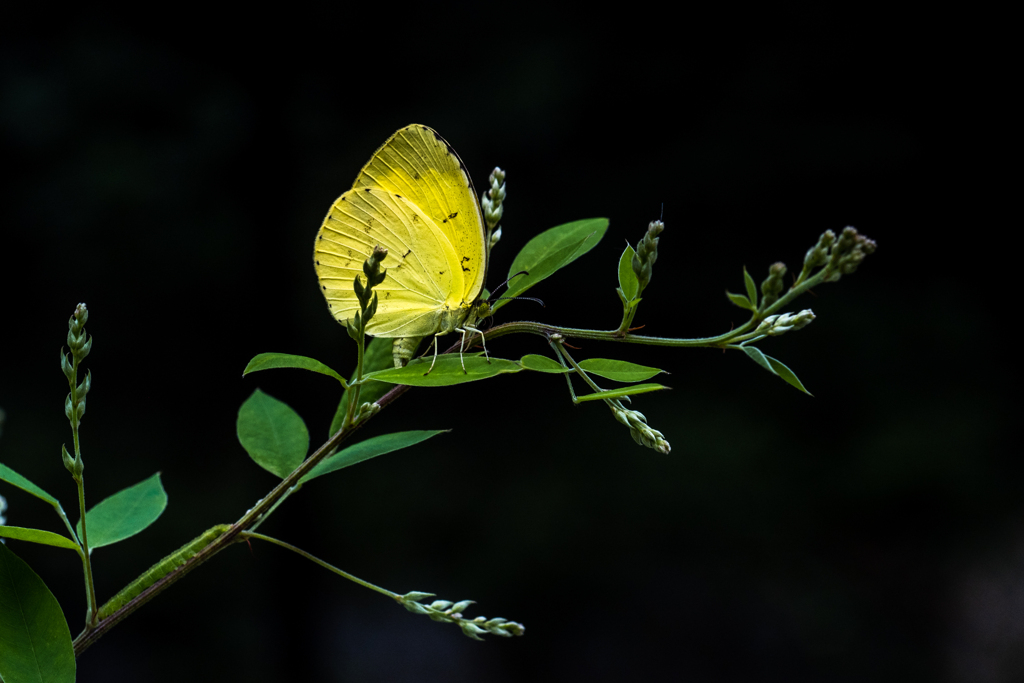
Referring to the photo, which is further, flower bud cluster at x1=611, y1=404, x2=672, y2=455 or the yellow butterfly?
the yellow butterfly

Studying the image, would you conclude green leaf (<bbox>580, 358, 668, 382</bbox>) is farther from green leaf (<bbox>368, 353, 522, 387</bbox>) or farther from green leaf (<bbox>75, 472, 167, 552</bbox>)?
green leaf (<bbox>75, 472, 167, 552</bbox>)

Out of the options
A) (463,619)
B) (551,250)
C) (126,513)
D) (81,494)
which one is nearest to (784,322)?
(551,250)

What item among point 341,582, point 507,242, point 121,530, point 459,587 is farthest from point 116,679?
point 121,530

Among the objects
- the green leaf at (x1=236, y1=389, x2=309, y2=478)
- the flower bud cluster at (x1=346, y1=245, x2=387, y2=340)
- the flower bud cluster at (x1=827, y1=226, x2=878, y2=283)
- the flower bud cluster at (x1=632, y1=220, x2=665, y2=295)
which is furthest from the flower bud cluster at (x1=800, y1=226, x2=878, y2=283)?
the green leaf at (x1=236, y1=389, x2=309, y2=478)

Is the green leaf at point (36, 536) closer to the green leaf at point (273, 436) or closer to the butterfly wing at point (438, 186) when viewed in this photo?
the green leaf at point (273, 436)

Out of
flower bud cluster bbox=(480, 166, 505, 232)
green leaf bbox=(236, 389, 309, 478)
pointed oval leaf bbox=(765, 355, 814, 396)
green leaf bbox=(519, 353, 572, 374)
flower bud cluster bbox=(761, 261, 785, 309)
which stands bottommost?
green leaf bbox=(236, 389, 309, 478)

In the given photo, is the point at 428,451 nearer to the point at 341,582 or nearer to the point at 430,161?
the point at 341,582

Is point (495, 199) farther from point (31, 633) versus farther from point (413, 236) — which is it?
point (31, 633)
